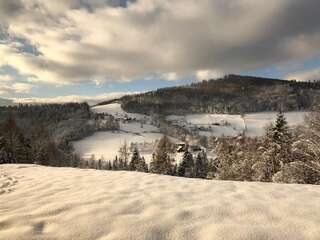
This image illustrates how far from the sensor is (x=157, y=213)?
510 centimetres

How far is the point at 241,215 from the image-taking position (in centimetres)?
509

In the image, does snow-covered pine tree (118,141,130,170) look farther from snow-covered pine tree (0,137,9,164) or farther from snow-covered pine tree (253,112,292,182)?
snow-covered pine tree (253,112,292,182)

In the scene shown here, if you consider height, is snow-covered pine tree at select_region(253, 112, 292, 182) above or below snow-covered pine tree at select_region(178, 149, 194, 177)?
above

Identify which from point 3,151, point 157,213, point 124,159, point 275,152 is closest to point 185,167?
point 3,151

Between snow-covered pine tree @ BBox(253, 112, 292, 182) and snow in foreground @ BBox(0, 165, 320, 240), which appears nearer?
snow in foreground @ BBox(0, 165, 320, 240)

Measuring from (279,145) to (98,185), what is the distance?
21.7 metres

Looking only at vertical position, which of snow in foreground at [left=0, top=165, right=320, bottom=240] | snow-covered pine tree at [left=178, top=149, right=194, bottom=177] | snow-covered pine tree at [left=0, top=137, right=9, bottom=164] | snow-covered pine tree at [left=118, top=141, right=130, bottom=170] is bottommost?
snow-covered pine tree at [left=118, top=141, right=130, bottom=170]

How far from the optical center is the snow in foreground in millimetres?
4227

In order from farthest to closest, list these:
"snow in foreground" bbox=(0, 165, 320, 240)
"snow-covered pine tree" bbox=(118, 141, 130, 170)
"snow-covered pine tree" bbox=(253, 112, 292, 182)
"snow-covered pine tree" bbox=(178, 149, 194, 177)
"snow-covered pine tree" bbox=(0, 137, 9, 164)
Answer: "snow-covered pine tree" bbox=(118, 141, 130, 170) < "snow-covered pine tree" bbox=(178, 149, 194, 177) < "snow-covered pine tree" bbox=(0, 137, 9, 164) < "snow-covered pine tree" bbox=(253, 112, 292, 182) < "snow in foreground" bbox=(0, 165, 320, 240)

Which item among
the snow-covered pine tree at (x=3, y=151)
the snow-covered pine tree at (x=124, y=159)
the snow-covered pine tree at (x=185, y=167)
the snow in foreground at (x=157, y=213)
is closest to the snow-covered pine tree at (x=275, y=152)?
the snow in foreground at (x=157, y=213)

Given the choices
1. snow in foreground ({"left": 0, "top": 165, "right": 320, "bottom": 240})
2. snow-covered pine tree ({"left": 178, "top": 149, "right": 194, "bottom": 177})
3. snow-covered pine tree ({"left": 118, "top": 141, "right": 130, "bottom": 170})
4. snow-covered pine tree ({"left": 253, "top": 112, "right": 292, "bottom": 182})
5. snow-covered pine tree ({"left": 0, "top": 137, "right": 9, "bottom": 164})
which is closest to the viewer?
snow in foreground ({"left": 0, "top": 165, "right": 320, "bottom": 240})

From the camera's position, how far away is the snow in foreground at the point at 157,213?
13.9 feet

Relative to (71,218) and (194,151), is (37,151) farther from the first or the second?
(194,151)

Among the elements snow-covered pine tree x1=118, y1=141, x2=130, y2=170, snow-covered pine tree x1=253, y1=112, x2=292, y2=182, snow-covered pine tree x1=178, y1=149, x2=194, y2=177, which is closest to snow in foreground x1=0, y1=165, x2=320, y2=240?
snow-covered pine tree x1=253, y1=112, x2=292, y2=182
